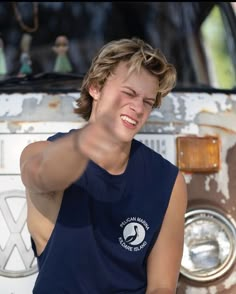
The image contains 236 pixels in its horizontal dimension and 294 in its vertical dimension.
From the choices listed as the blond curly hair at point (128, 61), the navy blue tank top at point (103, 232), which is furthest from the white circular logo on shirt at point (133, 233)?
the blond curly hair at point (128, 61)

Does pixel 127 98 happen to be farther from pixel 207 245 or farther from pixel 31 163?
pixel 207 245

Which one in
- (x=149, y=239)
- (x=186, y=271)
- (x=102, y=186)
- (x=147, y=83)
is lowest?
(x=186, y=271)

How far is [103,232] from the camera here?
258cm

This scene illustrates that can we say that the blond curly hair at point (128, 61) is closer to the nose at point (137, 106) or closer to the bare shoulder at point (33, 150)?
the nose at point (137, 106)

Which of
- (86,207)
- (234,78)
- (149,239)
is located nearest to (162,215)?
(149,239)

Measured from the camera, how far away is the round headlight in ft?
10.3

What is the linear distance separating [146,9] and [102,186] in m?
2.30

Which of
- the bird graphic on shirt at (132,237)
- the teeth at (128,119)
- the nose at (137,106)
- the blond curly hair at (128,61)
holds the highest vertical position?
the blond curly hair at (128,61)

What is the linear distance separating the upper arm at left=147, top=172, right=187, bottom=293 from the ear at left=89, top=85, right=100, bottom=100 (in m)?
0.39

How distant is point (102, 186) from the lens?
2.56 metres

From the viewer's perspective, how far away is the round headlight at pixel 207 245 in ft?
10.3

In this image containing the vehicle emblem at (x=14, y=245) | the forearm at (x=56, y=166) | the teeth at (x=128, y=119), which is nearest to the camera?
the forearm at (x=56, y=166)

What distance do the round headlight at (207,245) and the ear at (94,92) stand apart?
786 mm

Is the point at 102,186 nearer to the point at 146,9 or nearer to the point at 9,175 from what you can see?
the point at 9,175
